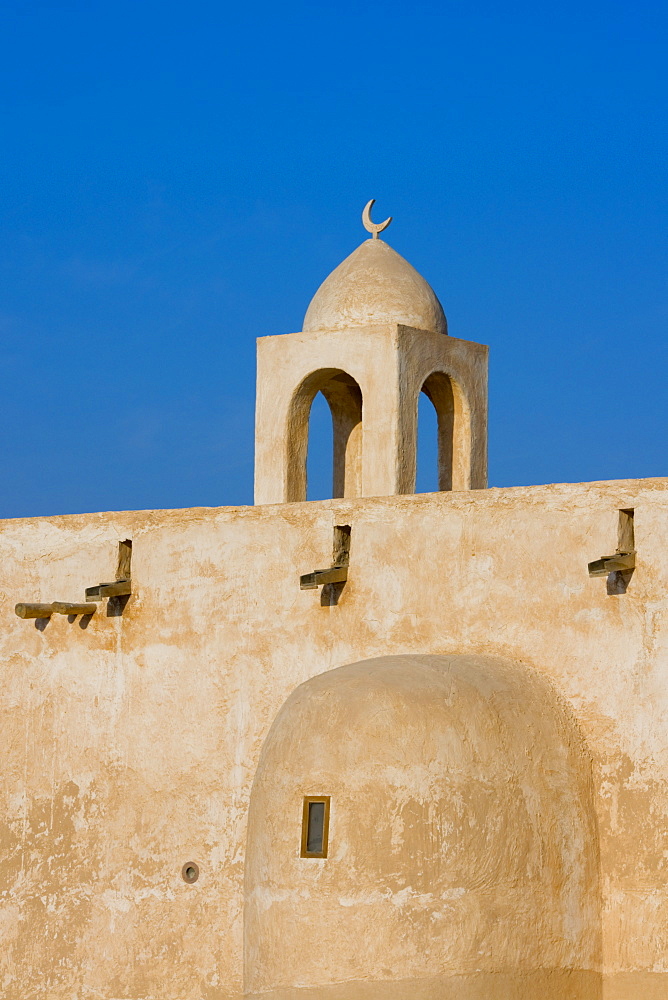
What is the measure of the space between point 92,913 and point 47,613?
99.9 inches

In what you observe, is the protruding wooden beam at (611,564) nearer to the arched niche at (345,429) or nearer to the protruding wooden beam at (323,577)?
the protruding wooden beam at (323,577)

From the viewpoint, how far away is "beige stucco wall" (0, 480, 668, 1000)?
12.2 meters

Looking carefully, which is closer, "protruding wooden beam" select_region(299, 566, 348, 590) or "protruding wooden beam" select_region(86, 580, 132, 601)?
"protruding wooden beam" select_region(299, 566, 348, 590)

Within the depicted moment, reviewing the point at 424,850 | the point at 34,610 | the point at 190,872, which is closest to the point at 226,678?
the point at 190,872

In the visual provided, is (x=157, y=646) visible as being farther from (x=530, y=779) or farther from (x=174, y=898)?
(x=530, y=779)

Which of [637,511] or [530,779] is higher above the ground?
[637,511]

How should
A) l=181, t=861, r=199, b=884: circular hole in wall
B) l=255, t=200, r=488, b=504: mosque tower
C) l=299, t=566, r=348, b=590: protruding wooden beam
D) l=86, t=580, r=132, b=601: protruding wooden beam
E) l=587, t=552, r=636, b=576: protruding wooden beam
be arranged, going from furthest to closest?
l=255, t=200, r=488, b=504: mosque tower
l=86, t=580, r=132, b=601: protruding wooden beam
l=181, t=861, r=199, b=884: circular hole in wall
l=299, t=566, r=348, b=590: protruding wooden beam
l=587, t=552, r=636, b=576: protruding wooden beam

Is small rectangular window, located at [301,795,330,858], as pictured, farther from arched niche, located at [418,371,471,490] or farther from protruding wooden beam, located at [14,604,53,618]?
arched niche, located at [418,371,471,490]

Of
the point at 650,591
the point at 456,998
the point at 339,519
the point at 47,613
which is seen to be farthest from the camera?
the point at 47,613

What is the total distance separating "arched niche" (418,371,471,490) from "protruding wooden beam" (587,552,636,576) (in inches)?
134

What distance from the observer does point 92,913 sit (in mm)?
14328

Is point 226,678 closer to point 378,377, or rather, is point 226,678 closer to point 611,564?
point 378,377

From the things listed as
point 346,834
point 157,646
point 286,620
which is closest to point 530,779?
point 346,834

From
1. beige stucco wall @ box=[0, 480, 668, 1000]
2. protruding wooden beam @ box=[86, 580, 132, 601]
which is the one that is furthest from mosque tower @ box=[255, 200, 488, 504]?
protruding wooden beam @ box=[86, 580, 132, 601]
